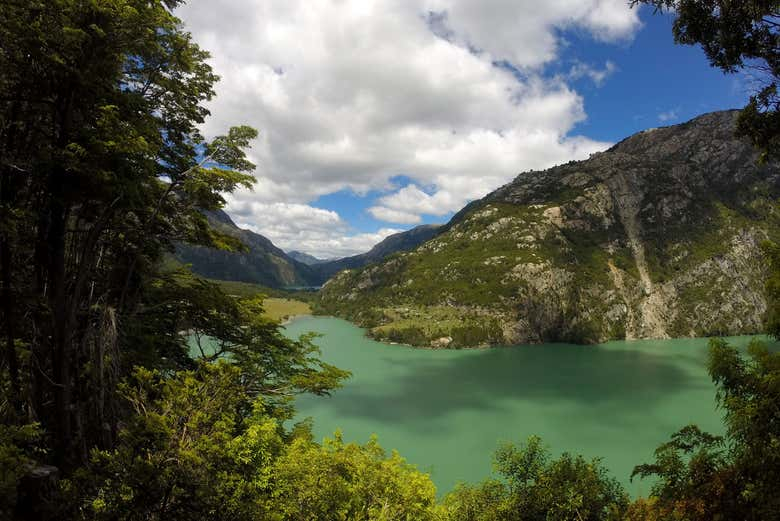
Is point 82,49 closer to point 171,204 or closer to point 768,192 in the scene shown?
point 171,204

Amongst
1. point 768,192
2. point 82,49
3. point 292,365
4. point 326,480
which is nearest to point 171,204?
point 82,49

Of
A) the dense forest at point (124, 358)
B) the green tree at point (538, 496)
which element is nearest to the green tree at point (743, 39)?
the dense forest at point (124, 358)

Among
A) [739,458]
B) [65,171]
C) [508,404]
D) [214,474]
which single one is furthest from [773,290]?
[508,404]

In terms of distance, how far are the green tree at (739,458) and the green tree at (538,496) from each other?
12.2m

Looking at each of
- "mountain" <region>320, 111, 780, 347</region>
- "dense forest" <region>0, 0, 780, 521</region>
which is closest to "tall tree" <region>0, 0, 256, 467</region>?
"dense forest" <region>0, 0, 780, 521</region>

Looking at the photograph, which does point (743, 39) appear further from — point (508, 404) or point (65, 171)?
point (508, 404)

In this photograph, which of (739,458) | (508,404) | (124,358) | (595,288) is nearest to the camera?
(739,458)

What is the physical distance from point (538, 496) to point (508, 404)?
51726 millimetres

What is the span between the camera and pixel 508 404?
7388 cm

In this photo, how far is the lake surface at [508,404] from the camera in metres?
52.9

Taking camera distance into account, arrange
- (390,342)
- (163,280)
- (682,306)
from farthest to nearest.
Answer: (682,306) → (390,342) → (163,280)

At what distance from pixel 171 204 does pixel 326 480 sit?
11663 millimetres

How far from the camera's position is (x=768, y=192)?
198m

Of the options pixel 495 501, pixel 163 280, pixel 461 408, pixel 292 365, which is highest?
pixel 163 280
